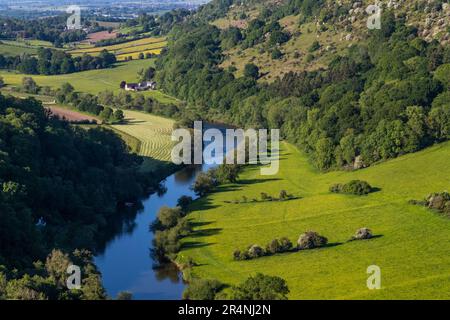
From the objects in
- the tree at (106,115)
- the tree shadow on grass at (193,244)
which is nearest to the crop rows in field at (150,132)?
the tree at (106,115)

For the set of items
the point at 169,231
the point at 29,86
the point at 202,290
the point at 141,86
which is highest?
the point at 141,86

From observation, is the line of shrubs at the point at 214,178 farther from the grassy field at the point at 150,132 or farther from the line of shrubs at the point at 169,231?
the grassy field at the point at 150,132

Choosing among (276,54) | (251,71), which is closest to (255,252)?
(251,71)

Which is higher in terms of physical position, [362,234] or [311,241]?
[362,234]

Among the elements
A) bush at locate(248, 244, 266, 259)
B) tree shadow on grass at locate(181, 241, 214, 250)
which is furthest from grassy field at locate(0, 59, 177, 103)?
bush at locate(248, 244, 266, 259)

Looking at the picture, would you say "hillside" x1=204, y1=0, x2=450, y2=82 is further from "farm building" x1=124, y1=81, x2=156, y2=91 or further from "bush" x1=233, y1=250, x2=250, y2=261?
"bush" x1=233, y1=250, x2=250, y2=261

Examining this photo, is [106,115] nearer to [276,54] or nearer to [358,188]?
[276,54]
